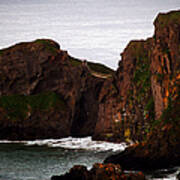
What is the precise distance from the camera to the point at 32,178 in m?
75.8

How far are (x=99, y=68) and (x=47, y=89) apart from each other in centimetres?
2497

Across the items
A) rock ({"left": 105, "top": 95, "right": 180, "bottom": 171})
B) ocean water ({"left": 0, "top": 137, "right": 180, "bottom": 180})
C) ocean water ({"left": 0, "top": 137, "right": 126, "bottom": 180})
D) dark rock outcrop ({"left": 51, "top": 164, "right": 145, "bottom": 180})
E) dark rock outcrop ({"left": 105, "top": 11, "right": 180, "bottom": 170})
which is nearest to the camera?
dark rock outcrop ({"left": 51, "top": 164, "right": 145, "bottom": 180})

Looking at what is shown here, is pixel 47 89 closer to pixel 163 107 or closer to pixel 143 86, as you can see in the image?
pixel 143 86

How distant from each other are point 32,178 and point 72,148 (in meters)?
42.3

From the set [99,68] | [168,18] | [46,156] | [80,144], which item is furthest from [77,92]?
[46,156]

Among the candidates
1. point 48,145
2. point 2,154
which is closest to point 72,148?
point 48,145

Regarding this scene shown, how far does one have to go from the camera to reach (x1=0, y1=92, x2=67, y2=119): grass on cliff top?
506 ft

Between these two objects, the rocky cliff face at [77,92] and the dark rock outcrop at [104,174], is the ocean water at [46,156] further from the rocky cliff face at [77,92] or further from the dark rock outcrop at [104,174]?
the rocky cliff face at [77,92]

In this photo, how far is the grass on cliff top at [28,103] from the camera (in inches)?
6068

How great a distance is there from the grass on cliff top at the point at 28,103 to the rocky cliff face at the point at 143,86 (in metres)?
20.7

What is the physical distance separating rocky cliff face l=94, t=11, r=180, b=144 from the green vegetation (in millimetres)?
32747

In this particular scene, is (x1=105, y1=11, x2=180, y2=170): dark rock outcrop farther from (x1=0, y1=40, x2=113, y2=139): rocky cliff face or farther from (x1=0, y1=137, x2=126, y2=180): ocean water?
(x1=0, y1=40, x2=113, y2=139): rocky cliff face

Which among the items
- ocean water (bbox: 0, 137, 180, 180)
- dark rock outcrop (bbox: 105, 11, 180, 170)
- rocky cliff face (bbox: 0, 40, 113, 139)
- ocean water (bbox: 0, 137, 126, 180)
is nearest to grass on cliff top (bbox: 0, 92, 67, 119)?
rocky cliff face (bbox: 0, 40, 113, 139)

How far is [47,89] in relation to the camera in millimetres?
163500
